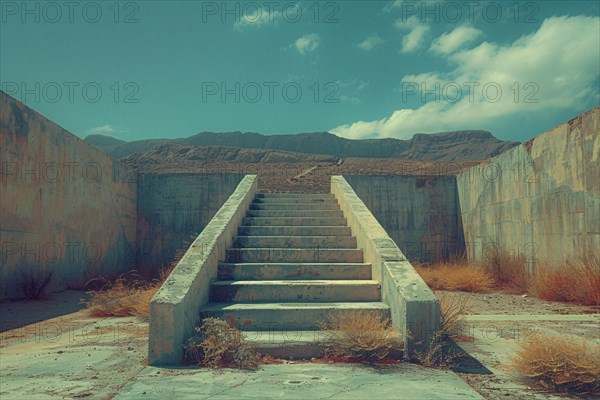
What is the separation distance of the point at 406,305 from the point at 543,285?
4.52 meters

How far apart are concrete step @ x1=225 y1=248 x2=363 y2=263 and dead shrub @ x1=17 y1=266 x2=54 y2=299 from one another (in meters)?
3.51

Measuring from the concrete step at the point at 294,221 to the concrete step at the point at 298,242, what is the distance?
1.03 meters

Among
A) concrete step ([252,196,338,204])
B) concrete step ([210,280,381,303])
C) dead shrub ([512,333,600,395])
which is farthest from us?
concrete step ([252,196,338,204])

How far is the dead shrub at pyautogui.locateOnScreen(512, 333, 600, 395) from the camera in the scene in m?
3.07

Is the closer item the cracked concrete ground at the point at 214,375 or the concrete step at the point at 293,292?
the cracked concrete ground at the point at 214,375

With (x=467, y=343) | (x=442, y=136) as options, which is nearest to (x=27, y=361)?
(x=467, y=343)

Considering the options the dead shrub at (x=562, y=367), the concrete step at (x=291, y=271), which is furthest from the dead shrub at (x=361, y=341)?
the concrete step at (x=291, y=271)

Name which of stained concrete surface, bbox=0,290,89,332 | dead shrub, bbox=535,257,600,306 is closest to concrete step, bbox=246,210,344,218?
stained concrete surface, bbox=0,290,89,332

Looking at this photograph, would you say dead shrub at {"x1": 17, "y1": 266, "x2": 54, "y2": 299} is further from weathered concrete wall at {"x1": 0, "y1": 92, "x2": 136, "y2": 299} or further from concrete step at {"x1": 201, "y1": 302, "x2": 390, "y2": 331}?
concrete step at {"x1": 201, "y1": 302, "x2": 390, "y2": 331}

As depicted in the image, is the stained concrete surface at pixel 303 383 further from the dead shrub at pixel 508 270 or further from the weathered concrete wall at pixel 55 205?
the dead shrub at pixel 508 270

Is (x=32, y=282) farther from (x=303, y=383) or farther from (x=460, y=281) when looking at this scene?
(x=460, y=281)

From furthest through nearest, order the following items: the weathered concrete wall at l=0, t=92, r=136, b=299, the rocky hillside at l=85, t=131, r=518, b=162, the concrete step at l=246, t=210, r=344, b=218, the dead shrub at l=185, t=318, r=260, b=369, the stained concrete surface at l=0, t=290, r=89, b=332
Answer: the rocky hillside at l=85, t=131, r=518, b=162, the concrete step at l=246, t=210, r=344, b=218, the weathered concrete wall at l=0, t=92, r=136, b=299, the stained concrete surface at l=0, t=290, r=89, b=332, the dead shrub at l=185, t=318, r=260, b=369

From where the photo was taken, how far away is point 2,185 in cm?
700

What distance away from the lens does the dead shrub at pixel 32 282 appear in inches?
289
